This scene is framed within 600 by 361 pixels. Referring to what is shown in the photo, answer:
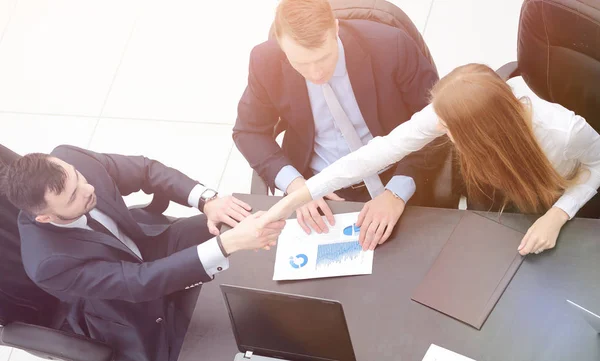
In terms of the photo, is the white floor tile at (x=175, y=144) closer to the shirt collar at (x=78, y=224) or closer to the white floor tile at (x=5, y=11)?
the shirt collar at (x=78, y=224)

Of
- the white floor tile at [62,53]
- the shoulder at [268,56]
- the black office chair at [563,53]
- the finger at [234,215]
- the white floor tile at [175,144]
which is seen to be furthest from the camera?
the white floor tile at [62,53]

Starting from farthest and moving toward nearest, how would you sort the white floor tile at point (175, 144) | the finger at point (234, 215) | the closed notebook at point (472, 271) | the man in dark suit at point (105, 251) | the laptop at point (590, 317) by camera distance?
the white floor tile at point (175, 144) → the finger at point (234, 215) → the man in dark suit at point (105, 251) → the closed notebook at point (472, 271) → the laptop at point (590, 317)

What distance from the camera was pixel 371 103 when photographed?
2111 mm

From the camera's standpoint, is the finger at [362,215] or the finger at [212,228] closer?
the finger at [362,215]

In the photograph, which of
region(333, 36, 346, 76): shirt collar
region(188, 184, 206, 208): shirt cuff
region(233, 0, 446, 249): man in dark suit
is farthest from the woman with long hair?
region(188, 184, 206, 208): shirt cuff

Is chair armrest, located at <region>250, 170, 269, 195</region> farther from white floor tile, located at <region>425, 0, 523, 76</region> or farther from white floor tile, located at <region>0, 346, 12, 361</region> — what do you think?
white floor tile, located at <region>0, 346, 12, 361</region>

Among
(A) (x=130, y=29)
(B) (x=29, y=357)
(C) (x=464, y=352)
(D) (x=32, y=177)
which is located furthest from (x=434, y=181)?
(A) (x=130, y=29)

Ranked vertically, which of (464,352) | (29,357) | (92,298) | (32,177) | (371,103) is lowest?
(29,357)

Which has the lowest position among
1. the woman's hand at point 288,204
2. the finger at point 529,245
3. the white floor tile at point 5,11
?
the finger at point 529,245

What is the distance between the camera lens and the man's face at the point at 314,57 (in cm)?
184

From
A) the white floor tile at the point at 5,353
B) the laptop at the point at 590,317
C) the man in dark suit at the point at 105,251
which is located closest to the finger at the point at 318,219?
the man in dark suit at the point at 105,251

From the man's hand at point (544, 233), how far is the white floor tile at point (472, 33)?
158 centimetres

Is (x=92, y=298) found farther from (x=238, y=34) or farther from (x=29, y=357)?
(x=238, y=34)

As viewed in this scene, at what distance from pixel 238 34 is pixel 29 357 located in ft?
6.69
